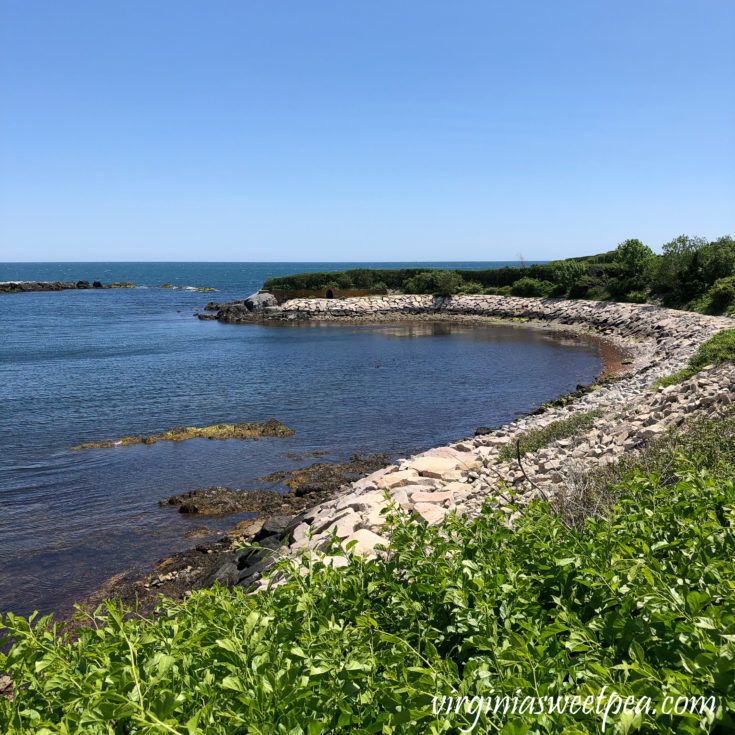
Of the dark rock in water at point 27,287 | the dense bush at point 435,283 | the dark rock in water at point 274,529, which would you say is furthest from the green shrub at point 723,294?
the dark rock in water at point 27,287

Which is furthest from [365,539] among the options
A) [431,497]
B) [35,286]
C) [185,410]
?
[35,286]

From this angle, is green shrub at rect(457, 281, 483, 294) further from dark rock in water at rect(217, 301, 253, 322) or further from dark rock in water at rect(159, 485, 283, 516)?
dark rock in water at rect(159, 485, 283, 516)

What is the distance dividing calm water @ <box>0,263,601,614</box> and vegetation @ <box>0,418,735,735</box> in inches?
328

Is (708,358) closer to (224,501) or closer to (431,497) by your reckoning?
(431,497)

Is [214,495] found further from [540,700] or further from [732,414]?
[540,700]

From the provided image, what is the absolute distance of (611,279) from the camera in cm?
4416

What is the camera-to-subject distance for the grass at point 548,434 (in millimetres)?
11992

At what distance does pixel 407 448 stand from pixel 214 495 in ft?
19.7

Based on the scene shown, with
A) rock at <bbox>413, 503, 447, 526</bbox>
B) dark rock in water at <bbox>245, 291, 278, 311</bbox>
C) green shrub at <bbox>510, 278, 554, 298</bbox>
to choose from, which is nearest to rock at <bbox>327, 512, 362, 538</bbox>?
rock at <bbox>413, 503, 447, 526</bbox>

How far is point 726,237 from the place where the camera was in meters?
37.1

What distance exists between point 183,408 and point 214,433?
4.24 metres

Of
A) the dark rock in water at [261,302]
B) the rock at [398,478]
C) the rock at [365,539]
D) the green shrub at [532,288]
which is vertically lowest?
the rock at [398,478]

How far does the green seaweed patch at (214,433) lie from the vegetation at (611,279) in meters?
25.8

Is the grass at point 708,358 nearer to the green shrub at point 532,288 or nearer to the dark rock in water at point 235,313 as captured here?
the green shrub at point 532,288
